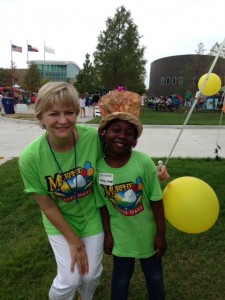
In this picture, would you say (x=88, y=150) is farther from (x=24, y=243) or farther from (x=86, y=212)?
(x=24, y=243)

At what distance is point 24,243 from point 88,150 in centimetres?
183

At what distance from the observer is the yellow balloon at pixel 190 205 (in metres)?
2.21

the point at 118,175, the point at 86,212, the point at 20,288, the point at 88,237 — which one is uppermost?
the point at 118,175

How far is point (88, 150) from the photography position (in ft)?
7.10

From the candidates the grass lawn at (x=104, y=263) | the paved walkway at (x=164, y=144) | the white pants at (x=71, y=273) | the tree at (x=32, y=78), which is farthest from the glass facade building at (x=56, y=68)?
the white pants at (x=71, y=273)

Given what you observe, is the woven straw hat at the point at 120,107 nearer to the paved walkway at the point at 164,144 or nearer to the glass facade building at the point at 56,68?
the paved walkway at the point at 164,144

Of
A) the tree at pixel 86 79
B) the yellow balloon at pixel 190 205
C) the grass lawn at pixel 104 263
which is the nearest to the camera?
the yellow balloon at pixel 190 205

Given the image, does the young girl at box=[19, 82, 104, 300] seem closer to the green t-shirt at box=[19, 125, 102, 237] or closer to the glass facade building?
the green t-shirt at box=[19, 125, 102, 237]

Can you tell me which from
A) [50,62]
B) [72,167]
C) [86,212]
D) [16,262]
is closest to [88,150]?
[72,167]

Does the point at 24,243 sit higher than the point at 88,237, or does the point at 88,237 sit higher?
the point at 88,237

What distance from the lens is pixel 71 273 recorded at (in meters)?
2.09

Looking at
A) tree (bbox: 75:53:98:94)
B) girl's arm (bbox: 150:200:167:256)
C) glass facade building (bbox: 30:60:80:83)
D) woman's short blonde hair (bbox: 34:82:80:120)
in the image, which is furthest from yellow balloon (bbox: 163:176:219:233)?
glass facade building (bbox: 30:60:80:83)

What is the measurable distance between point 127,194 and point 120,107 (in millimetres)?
571

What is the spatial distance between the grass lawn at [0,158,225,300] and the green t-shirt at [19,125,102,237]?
882mm
